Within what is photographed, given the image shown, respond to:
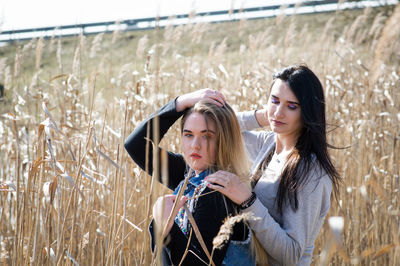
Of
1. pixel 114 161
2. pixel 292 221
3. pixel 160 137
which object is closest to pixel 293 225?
pixel 292 221

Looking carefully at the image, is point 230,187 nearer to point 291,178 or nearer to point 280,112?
point 291,178

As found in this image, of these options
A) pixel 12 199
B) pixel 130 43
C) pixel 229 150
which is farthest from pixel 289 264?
pixel 130 43

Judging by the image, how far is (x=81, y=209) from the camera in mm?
1934

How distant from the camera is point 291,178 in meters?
1.47

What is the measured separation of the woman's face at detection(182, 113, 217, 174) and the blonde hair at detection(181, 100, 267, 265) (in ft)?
0.05

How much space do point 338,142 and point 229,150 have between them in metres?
1.55

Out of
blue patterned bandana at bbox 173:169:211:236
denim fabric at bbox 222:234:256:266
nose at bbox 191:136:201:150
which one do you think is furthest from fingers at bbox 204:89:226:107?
denim fabric at bbox 222:234:256:266

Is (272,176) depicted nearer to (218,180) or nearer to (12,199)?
(218,180)

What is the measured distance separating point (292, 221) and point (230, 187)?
0.29 m

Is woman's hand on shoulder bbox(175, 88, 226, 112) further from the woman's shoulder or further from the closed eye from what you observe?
the woman's shoulder

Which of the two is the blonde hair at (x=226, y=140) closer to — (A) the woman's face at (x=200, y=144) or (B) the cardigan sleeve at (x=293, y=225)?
(A) the woman's face at (x=200, y=144)

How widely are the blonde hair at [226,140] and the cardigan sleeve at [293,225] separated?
0.18m

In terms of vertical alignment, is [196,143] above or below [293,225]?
above

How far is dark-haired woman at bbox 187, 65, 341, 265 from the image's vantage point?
133 centimetres
